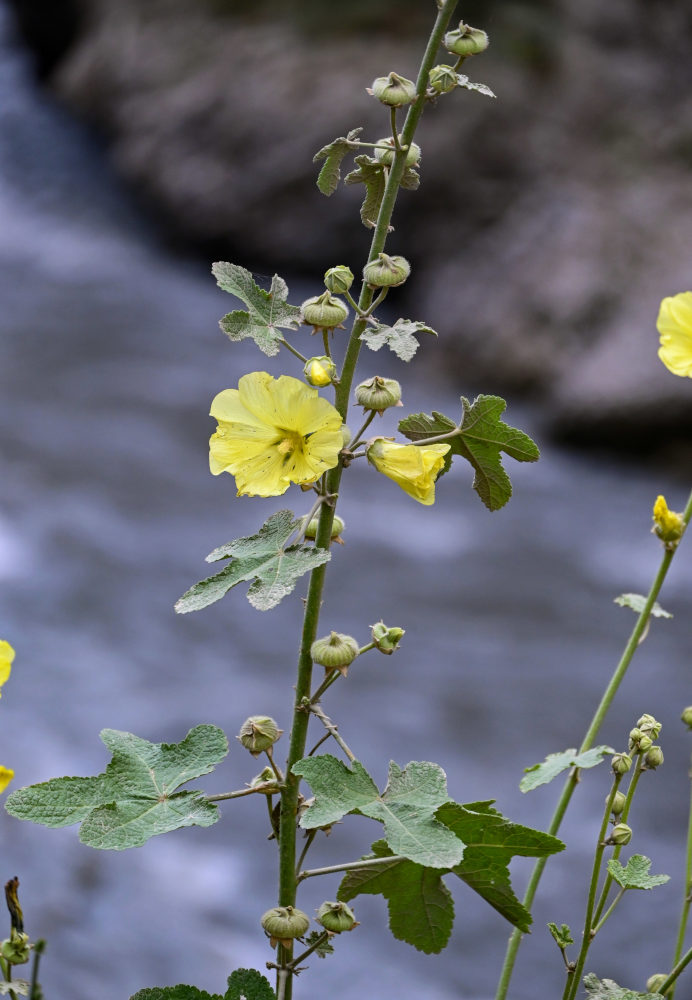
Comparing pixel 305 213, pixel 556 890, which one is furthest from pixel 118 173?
pixel 556 890

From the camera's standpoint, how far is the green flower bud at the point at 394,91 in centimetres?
81

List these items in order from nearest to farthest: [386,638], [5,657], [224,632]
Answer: [5,657]
[386,638]
[224,632]

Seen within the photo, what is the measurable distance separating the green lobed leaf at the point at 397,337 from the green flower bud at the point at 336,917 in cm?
43

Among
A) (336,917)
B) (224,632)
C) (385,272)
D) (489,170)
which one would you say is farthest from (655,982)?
(489,170)

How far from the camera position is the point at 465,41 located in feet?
2.74

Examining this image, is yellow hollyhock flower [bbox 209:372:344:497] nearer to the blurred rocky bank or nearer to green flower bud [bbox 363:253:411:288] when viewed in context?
green flower bud [bbox 363:253:411:288]

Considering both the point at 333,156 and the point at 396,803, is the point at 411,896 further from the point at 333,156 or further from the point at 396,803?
the point at 333,156

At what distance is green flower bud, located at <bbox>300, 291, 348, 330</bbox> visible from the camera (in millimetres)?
831

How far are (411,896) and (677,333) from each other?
57 cm

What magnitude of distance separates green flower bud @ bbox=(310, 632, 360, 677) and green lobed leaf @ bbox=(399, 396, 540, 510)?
0.64 ft

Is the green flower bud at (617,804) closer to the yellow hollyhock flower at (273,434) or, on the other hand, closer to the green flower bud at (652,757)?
the green flower bud at (652,757)

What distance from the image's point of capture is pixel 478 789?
3520mm

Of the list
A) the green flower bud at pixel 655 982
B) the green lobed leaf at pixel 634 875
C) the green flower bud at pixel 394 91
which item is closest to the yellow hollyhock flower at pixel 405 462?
the green flower bud at pixel 394 91

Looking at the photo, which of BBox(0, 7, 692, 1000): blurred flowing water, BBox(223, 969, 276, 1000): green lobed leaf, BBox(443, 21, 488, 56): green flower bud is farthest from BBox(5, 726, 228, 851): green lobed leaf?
BBox(0, 7, 692, 1000): blurred flowing water
